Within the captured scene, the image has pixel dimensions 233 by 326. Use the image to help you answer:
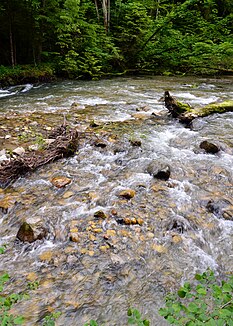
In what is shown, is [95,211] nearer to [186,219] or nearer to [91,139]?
[186,219]

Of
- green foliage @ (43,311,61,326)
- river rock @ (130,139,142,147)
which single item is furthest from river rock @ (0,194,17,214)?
river rock @ (130,139,142,147)

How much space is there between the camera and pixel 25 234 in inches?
119

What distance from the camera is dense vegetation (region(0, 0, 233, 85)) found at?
12.7 m

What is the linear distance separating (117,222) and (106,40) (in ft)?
51.0

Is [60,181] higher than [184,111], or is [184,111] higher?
[184,111]

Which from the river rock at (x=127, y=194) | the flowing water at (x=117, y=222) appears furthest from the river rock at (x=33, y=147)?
the river rock at (x=127, y=194)

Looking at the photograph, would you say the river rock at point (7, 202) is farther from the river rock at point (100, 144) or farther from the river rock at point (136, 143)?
the river rock at point (136, 143)

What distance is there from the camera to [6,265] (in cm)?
272

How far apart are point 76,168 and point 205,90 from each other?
29.1 ft

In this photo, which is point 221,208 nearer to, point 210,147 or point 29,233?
point 210,147

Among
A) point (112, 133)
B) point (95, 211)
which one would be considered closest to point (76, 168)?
point (95, 211)

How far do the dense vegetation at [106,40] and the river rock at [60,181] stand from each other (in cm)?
954

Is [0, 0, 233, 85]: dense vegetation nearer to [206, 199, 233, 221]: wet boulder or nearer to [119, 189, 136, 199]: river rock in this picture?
[119, 189, 136, 199]: river rock

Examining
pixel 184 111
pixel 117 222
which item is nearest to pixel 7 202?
pixel 117 222
